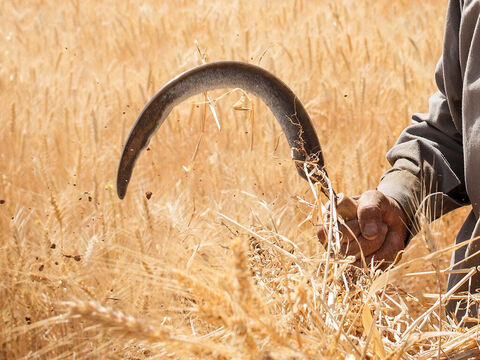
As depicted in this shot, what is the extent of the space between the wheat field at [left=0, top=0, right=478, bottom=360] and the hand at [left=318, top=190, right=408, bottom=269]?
0.07 metres

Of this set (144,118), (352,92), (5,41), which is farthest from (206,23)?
(144,118)

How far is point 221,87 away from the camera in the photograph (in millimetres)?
745

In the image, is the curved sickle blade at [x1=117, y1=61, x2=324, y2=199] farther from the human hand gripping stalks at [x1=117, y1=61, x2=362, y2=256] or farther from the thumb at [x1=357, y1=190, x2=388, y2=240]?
the thumb at [x1=357, y1=190, x2=388, y2=240]

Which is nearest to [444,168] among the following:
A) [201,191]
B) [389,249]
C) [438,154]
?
[438,154]

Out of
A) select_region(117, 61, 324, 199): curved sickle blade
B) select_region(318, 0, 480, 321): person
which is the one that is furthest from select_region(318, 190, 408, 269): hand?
select_region(117, 61, 324, 199): curved sickle blade

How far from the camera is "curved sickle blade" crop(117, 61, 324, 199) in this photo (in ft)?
2.37

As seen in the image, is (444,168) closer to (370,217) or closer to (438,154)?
(438,154)

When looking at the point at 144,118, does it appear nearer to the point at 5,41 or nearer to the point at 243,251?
the point at 243,251

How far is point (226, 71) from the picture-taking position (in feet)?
2.41

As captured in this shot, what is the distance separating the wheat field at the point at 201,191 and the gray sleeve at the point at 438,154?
17 centimetres

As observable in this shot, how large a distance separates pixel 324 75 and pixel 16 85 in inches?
42.6

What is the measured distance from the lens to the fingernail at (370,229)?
0.91 metres

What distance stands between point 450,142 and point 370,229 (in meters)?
0.29

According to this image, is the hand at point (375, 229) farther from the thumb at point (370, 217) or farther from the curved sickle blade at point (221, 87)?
the curved sickle blade at point (221, 87)
